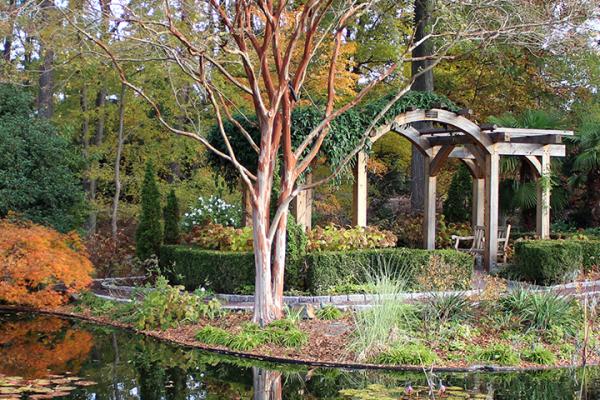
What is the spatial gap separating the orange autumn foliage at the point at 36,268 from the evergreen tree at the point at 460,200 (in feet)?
33.4

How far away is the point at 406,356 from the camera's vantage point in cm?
823

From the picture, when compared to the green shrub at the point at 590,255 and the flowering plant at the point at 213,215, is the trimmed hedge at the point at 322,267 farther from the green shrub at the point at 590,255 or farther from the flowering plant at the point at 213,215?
the green shrub at the point at 590,255

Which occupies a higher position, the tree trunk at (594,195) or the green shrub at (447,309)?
the tree trunk at (594,195)

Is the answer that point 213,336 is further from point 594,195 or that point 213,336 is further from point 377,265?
point 594,195

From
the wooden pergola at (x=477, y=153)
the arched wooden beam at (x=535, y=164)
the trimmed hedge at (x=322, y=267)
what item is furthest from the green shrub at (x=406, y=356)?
the arched wooden beam at (x=535, y=164)

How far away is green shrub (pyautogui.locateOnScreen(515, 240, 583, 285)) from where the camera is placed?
44.5 ft

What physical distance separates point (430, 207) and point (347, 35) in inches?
378

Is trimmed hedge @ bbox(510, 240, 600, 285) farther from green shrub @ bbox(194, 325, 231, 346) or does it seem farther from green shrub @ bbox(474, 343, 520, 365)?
green shrub @ bbox(194, 325, 231, 346)

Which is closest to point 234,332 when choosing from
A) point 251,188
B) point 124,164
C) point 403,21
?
point 251,188

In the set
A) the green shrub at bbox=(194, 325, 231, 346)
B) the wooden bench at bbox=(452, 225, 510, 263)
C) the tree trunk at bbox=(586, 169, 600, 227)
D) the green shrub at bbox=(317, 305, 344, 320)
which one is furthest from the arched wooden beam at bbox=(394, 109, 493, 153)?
the green shrub at bbox=(194, 325, 231, 346)

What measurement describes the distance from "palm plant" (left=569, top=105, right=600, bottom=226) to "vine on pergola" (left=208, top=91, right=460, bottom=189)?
4.93 metres

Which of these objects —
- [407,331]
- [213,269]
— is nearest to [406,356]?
[407,331]

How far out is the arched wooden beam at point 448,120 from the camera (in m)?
14.5

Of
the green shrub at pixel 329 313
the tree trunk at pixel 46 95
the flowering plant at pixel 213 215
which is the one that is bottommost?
the green shrub at pixel 329 313
